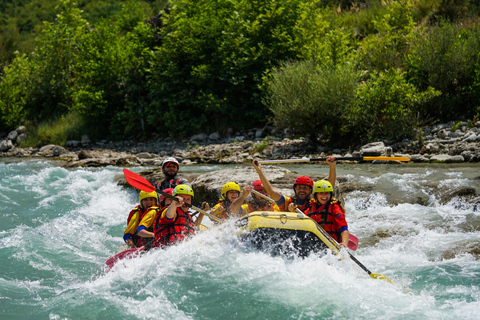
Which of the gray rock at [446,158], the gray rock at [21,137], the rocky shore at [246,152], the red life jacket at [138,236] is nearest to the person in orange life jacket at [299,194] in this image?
the red life jacket at [138,236]

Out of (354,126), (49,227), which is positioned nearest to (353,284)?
(49,227)

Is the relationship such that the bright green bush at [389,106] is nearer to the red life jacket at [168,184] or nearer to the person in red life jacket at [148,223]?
the red life jacket at [168,184]

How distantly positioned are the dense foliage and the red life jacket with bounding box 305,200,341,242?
8179 millimetres

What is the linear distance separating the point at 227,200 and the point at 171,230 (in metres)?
0.83

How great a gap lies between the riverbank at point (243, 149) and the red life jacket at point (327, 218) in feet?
21.6

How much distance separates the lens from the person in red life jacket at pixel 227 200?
5379mm

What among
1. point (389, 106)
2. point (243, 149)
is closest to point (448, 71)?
point (389, 106)

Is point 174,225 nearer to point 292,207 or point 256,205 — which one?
point 256,205

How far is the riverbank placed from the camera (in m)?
11.2

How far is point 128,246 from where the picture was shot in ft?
17.2

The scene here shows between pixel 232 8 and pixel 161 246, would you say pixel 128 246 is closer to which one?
pixel 161 246

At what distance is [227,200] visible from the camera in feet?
18.0

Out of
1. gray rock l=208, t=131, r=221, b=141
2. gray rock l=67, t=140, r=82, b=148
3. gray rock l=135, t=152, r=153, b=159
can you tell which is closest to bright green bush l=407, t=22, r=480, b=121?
gray rock l=208, t=131, r=221, b=141

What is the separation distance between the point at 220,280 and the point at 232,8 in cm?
1619
